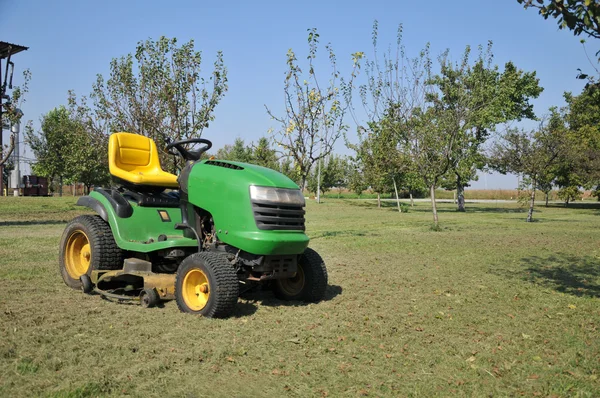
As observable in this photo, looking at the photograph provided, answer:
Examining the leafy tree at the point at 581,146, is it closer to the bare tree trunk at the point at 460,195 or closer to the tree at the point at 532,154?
the tree at the point at 532,154

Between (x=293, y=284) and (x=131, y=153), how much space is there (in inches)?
115

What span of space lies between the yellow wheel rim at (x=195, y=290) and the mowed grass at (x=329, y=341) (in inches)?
10.6

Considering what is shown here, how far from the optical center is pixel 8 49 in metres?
21.1

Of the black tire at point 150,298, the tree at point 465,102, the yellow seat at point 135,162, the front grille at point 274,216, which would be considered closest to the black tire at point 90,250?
the yellow seat at point 135,162

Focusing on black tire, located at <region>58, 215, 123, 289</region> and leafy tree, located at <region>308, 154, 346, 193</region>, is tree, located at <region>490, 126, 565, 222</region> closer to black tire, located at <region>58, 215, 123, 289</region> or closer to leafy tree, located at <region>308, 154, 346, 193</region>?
black tire, located at <region>58, 215, 123, 289</region>

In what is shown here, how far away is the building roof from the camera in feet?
68.8

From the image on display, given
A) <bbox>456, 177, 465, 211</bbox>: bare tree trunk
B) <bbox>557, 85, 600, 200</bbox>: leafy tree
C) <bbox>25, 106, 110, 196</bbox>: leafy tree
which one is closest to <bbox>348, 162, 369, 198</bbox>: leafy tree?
<bbox>456, 177, 465, 211</bbox>: bare tree trunk

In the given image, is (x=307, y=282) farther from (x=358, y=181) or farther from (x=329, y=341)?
(x=358, y=181)

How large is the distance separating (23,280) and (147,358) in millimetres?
→ 4445

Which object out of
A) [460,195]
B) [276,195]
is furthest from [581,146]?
[276,195]

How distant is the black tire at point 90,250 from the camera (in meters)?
7.20

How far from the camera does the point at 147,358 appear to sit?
4.66 meters

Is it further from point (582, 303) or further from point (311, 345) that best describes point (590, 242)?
point (311, 345)

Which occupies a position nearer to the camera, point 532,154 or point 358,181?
point 532,154
